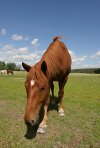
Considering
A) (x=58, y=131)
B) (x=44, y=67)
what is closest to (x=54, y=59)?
(x=44, y=67)

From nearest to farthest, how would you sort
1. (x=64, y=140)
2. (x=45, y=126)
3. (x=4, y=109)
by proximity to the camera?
(x=64, y=140) → (x=45, y=126) → (x=4, y=109)

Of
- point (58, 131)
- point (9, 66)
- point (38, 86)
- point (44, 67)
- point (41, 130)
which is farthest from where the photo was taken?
point (9, 66)

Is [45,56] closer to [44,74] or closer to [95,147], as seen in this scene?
[44,74]

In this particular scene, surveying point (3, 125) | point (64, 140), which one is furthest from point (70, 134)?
point (3, 125)

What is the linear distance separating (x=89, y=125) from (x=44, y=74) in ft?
7.12

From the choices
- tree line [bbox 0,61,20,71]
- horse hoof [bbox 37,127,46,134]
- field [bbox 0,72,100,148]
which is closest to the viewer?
field [bbox 0,72,100,148]

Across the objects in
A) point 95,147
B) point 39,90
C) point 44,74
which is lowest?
point 95,147

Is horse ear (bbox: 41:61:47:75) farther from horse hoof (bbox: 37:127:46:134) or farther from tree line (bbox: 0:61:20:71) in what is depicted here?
tree line (bbox: 0:61:20:71)

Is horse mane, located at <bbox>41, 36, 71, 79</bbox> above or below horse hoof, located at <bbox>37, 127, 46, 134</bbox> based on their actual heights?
above

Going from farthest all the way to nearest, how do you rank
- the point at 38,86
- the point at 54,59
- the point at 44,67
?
the point at 54,59, the point at 44,67, the point at 38,86

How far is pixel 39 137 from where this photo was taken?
5344 millimetres

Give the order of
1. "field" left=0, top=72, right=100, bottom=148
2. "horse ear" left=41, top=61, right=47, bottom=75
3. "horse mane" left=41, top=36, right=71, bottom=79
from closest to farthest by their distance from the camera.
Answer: "field" left=0, top=72, right=100, bottom=148 → "horse ear" left=41, top=61, right=47, bottom=75 → "horse mane" left=41, top=36, right=71, bottom=79

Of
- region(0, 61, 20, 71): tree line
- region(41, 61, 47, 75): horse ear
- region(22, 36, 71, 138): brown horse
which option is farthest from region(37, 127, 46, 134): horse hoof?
region(0, 61, 20, 71): tree line

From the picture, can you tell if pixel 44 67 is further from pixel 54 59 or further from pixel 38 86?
pixel 54 59
